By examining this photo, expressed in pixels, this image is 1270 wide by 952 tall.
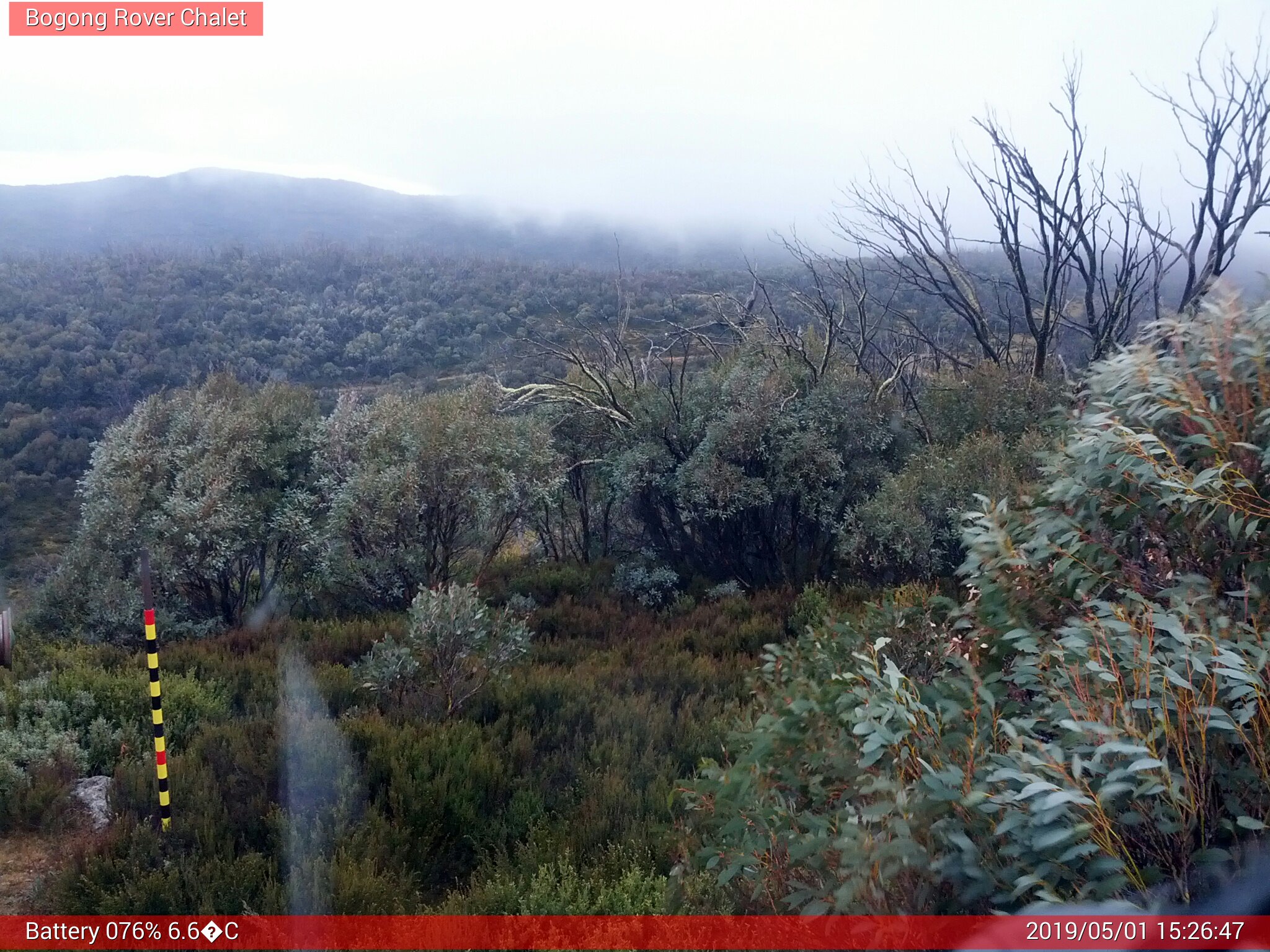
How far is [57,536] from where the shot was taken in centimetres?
1698

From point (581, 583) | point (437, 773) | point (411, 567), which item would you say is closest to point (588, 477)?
point (581, 583)

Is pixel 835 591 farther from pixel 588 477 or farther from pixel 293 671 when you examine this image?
pixel 293 671

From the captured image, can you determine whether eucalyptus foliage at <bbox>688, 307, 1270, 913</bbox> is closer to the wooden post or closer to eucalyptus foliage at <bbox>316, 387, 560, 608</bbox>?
the wooden post

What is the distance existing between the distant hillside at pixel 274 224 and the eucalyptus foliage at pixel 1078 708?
38.5m

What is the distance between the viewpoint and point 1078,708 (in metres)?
1.94

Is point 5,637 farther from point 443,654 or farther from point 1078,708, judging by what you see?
point 1078,708

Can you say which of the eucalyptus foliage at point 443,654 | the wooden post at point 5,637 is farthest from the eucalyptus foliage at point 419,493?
the wooden post at point 5,637

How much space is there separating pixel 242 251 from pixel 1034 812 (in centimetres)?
3724
